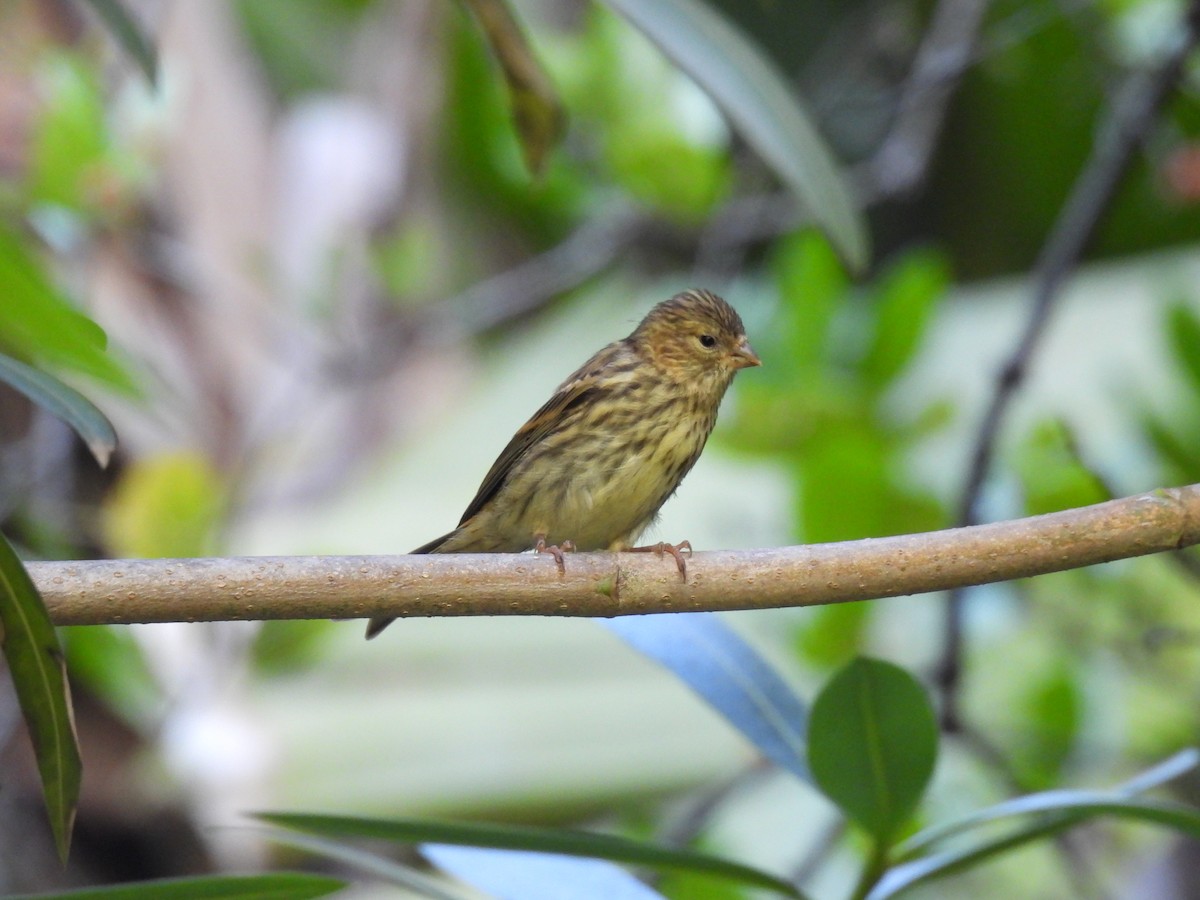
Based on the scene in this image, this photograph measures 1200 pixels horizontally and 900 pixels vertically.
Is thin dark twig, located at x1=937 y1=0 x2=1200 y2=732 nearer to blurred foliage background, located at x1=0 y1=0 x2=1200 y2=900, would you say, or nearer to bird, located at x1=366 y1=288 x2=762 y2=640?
blurred foliage background, located at x1=0 y1=0 x2=1200 y2=900

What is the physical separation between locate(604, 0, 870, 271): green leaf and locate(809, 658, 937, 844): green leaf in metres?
0.65

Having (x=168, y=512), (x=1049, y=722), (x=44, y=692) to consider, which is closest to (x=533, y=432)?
(x=168, y=512)

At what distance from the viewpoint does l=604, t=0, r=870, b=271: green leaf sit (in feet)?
6.97

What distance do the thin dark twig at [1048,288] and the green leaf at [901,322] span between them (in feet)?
1.31

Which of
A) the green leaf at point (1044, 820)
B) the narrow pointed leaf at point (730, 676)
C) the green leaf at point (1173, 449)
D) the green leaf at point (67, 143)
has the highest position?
the green leaf at point (67, 143)

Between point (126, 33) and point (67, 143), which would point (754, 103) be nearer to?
point (126, 33)

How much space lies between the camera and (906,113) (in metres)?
4.79

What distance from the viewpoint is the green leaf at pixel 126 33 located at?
84.1 inches

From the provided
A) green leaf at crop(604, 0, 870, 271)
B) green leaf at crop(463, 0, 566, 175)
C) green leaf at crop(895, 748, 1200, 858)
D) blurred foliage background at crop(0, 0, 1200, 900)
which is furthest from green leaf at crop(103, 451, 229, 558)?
green leaf at crop(895, 748, 1200, 858)

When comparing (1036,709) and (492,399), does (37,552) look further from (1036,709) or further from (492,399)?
(1036,709)

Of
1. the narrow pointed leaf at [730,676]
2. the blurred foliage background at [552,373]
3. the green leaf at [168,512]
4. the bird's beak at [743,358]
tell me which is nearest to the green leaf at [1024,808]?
the narrow pointed leaf at [730,676]

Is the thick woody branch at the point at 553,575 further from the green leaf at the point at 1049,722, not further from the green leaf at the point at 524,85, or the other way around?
the green leaf at the point at 1049,722

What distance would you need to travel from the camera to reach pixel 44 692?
5.17ft

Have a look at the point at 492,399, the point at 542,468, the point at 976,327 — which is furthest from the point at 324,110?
the point at 542,468
